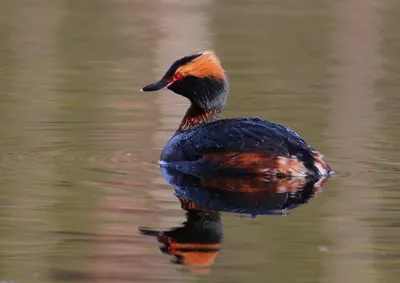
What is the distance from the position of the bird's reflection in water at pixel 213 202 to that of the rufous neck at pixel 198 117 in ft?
2.94

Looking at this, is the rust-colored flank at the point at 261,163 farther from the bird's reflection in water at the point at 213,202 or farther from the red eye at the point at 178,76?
the red eye at the point at 178,76

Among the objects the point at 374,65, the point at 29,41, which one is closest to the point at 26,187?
the point at 374,65

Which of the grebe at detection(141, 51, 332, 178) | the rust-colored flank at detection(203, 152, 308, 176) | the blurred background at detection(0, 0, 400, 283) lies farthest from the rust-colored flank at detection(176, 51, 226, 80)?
the rust-colored flank at detection(203, 152, 308, 176)

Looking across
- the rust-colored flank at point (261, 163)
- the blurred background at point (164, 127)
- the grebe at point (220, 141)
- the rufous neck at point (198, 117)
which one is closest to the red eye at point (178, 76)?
the grebe at point (220, 141)

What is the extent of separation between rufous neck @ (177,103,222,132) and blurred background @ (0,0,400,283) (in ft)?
1.22

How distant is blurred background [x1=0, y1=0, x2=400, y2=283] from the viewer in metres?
6.50

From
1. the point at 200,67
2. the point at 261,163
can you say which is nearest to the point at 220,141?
the point at 261,163

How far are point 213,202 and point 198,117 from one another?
2261 mm

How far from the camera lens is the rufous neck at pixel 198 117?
10242 millimetres

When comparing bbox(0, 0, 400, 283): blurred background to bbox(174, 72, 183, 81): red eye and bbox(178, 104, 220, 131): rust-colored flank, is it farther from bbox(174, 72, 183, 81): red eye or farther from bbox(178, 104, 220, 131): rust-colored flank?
bbox(174, 72, 183, 81): red eye

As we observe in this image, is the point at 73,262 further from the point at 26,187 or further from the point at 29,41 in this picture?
the point at 29,41

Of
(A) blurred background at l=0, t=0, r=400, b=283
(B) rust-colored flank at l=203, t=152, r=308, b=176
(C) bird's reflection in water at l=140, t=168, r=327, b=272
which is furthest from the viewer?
(B) rust-colored flank at l=203, t=152, r=308, b=176

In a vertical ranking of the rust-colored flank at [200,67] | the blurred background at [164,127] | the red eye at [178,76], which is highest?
the rust-colored flank at [200,67]

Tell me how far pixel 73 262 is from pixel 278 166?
2.92 meters
